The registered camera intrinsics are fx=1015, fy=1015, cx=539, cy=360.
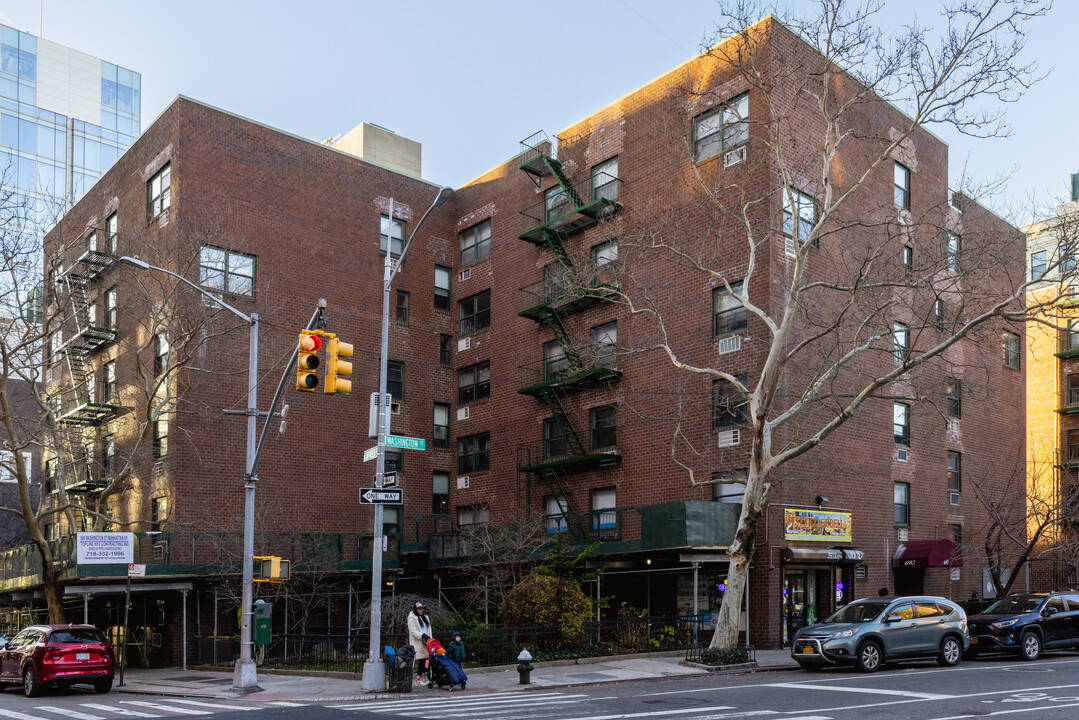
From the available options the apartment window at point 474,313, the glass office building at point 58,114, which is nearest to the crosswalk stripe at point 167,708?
the apartment window at point 474,313

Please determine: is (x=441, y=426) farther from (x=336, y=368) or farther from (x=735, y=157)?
(x=336, y=368)

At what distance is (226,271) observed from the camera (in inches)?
1382

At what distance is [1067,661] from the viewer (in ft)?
77.0

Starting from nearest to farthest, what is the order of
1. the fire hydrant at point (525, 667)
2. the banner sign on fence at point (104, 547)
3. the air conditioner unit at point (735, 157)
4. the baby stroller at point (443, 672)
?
the baby stroller at point (443, 672) < the fire hydrant at point (525, 667) < the banner sign on fence at point (104, 547) < the air conditioner unit at point (735, 157)

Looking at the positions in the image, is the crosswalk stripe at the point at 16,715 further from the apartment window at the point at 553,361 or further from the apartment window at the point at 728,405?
the apartment window at the point at 553,361

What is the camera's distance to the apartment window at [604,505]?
33.2 meters

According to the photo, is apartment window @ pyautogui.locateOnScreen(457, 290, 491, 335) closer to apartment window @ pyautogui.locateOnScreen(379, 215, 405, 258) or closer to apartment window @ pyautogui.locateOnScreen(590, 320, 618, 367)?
apartment window @ pyautogui.locateOnScreen(379, 215, 405, 258)

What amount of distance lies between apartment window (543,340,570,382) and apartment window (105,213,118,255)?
17127 mm

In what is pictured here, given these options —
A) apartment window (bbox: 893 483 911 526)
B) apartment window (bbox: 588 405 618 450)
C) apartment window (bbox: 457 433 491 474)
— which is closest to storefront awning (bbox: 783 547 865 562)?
apartment window (bbox: 893 483 911 526)

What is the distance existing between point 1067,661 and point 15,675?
24229mm

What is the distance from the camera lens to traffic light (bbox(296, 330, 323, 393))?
659 inches

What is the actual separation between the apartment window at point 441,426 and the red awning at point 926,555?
17.9m

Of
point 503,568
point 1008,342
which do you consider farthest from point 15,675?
point 1008,342

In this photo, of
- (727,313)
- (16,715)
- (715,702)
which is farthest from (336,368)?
(727,313)
